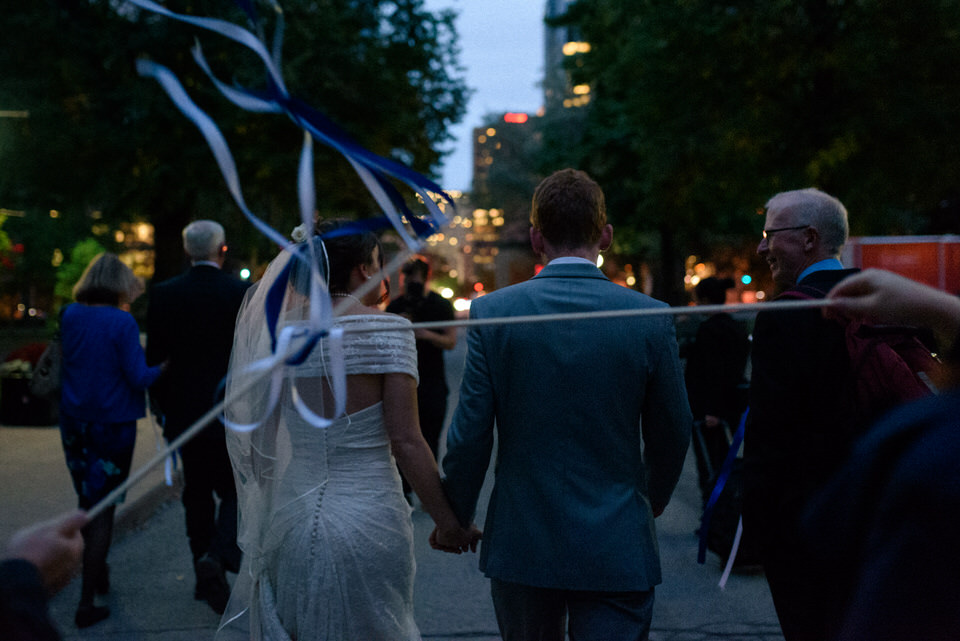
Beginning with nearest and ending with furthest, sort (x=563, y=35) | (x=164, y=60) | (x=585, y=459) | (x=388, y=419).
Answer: (x=585, y=459) → (x=388, y=419) → (x=164, y=60) → (x=563, y=35)

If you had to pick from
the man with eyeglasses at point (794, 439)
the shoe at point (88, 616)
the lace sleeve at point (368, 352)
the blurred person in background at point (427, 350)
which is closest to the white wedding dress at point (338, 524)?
the lace sleeve at point (368, 352)

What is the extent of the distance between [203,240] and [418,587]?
240 centimetres

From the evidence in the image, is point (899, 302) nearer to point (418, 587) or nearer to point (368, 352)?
point (368, 352)

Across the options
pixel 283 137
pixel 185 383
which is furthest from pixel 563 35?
pixel 185 383

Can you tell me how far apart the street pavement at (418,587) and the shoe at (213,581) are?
9 cm

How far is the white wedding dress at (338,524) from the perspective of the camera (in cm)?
279

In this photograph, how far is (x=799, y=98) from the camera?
59.7ft

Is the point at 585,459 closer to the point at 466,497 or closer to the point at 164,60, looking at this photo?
the point at 466,497

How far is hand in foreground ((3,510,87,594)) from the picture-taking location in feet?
4.84

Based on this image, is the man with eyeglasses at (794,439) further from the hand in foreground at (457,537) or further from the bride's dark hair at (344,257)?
the bride's dark hair at (344,257)

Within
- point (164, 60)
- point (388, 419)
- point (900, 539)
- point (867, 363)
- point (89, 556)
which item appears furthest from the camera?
point (164, 60)

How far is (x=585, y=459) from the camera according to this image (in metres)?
2.64

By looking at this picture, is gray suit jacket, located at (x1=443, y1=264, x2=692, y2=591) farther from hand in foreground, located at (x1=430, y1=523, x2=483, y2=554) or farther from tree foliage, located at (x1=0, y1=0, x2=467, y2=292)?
tree foliage, located at (x1=0, y1=0, x2=467, y2=292)

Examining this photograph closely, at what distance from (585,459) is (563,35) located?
4923 inches
